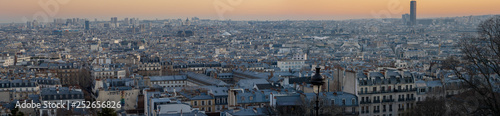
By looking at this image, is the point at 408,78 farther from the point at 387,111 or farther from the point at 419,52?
the point at 419,52

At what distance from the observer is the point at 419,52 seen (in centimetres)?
8288

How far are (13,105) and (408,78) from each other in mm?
12811

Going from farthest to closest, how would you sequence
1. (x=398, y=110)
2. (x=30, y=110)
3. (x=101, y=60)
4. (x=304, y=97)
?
(x=101, y=60)
(x=30, y=110)
(x=398, y=110)
(x=304, y=97)

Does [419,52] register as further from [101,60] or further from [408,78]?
[408,78]

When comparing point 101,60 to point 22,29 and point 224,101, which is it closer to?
point 224,101

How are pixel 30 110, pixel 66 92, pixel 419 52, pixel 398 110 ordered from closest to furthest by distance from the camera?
1. pixel 398 110
2. pixel 30 110
3. pixel 66 92
4. pixel 419 52

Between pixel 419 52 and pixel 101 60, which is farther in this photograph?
pixel 419 52

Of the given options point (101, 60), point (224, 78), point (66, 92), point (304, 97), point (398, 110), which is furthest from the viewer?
point (101, 60)

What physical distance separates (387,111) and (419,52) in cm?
6441

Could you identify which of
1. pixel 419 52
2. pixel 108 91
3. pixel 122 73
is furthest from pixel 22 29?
pixel 108 91

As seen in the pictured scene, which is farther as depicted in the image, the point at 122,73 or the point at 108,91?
the point at 122,73

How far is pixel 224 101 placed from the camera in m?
23.3

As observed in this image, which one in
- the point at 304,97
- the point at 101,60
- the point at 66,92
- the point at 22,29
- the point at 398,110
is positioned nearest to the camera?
the point at 304,97

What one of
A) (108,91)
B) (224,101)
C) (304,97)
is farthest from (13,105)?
(304,97)
